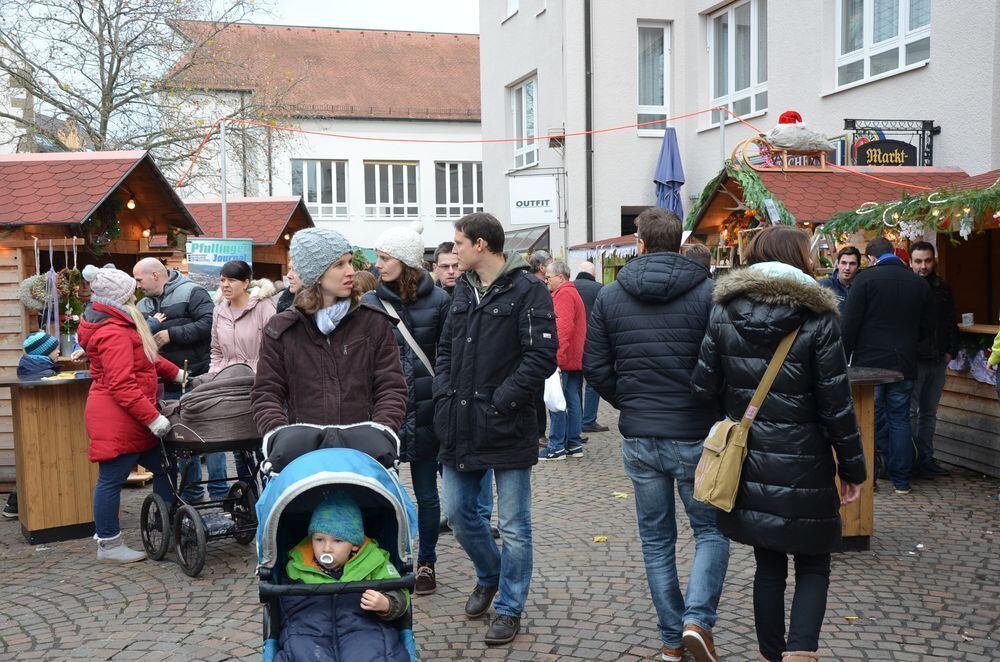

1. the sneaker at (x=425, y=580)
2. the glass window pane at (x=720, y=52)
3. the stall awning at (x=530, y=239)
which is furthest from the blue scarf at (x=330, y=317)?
the stall awning at (x=530, y=239)

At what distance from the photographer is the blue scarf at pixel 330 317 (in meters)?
3.94

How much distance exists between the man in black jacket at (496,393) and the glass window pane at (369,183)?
36.2 m

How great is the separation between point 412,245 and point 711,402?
1.91 m

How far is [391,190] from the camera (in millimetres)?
40188

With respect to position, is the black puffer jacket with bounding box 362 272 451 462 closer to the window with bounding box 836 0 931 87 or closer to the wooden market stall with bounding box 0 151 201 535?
the wooden market stall with bounding box 0 151 201 535

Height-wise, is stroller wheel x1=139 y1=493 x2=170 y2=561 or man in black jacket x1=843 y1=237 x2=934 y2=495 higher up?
man in black jacket x1=843 y1=237 x2=934 y2=495

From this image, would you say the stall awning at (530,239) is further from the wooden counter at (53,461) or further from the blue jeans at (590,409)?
the wooden counter at (53,461)

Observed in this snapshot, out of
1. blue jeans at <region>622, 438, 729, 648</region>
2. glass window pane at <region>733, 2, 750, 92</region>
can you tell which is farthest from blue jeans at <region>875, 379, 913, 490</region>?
glass window pane at <region>733, 2, 750, 92</region>

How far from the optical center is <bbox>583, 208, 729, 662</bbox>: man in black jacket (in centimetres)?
403

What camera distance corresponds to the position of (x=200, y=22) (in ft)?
81.5

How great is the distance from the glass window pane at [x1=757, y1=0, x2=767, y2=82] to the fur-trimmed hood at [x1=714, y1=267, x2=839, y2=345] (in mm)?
13677

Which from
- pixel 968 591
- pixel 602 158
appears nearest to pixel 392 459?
pixel 968 591

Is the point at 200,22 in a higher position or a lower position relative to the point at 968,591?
higher

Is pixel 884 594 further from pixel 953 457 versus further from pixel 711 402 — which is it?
pixel 953 457
